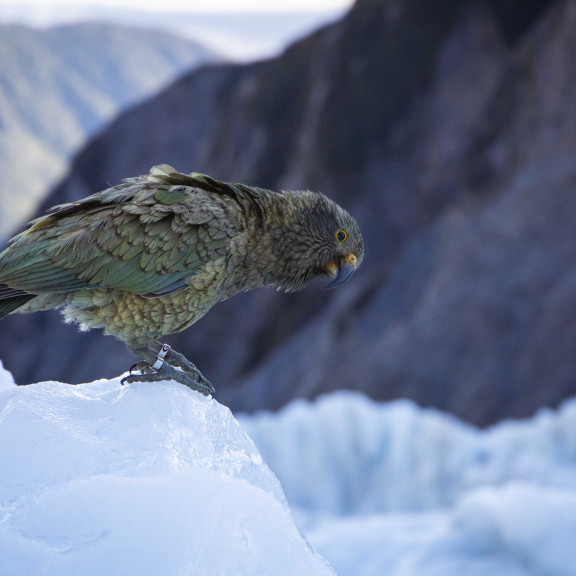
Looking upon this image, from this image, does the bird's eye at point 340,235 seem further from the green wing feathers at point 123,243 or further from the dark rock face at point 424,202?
the dark rock face at point 424,202

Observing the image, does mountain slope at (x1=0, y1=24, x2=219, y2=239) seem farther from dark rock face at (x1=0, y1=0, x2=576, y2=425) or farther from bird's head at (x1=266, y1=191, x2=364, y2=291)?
bird's head at (x1=266, y1=191, x2=364, y2=291)

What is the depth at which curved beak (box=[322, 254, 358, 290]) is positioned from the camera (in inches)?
138

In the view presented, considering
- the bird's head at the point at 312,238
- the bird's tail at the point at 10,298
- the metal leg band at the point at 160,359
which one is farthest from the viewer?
the bird's head at the point at 312,238

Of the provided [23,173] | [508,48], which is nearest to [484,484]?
[508,48]

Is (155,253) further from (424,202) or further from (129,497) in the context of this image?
(424,202)

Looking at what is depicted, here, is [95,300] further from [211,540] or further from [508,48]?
[508,48]

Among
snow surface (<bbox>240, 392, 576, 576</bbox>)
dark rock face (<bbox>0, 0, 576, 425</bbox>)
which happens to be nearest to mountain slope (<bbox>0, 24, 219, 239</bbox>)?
dark rock face (<bbox>0, 0, 576, 425</bbox>)

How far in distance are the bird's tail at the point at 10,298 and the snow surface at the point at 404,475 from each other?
535cm

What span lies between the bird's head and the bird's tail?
3.59 feet

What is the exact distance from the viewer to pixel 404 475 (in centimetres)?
1046

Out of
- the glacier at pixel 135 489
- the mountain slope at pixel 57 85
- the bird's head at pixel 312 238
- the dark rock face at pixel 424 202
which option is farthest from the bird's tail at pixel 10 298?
the mountain slope at pixel 57 85

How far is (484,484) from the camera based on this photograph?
9750 mm

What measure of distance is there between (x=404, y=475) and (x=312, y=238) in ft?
25.2

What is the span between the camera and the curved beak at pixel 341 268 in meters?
3.50
